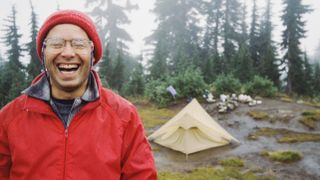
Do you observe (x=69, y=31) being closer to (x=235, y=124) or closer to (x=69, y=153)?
(x=69, y=153)

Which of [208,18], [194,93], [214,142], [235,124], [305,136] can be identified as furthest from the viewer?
[208,18]

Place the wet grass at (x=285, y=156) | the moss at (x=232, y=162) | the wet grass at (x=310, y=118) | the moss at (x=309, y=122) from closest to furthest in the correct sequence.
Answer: the moss at (x=232, y=162) → the wet grass at (x=285, y=156) → the moss at (x=309, y=122) → the wet grass at (x=310, y=118)

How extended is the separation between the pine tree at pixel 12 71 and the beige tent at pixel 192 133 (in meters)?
16.1

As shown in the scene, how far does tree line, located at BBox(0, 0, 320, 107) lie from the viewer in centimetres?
2836

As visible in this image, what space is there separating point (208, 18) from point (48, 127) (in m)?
42.2

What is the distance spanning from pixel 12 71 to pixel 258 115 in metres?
20.3

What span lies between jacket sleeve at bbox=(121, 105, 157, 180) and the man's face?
48 cm

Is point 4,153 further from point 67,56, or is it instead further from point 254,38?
point 254,38

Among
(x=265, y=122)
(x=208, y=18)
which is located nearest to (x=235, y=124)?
(x=265, y=122)

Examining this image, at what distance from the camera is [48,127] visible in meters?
2.35

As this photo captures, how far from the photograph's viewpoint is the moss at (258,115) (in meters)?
16.7

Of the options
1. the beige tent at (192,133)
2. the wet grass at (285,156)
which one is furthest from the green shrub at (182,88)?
the wet grass at (285,156)

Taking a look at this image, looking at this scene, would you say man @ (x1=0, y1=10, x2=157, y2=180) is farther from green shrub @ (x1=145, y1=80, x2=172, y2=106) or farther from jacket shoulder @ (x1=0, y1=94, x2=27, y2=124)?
green shrub @ (x1=145, y1=80, x2=172, y2=106)

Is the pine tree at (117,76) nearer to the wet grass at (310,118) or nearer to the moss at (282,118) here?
the moss at (282,118)
